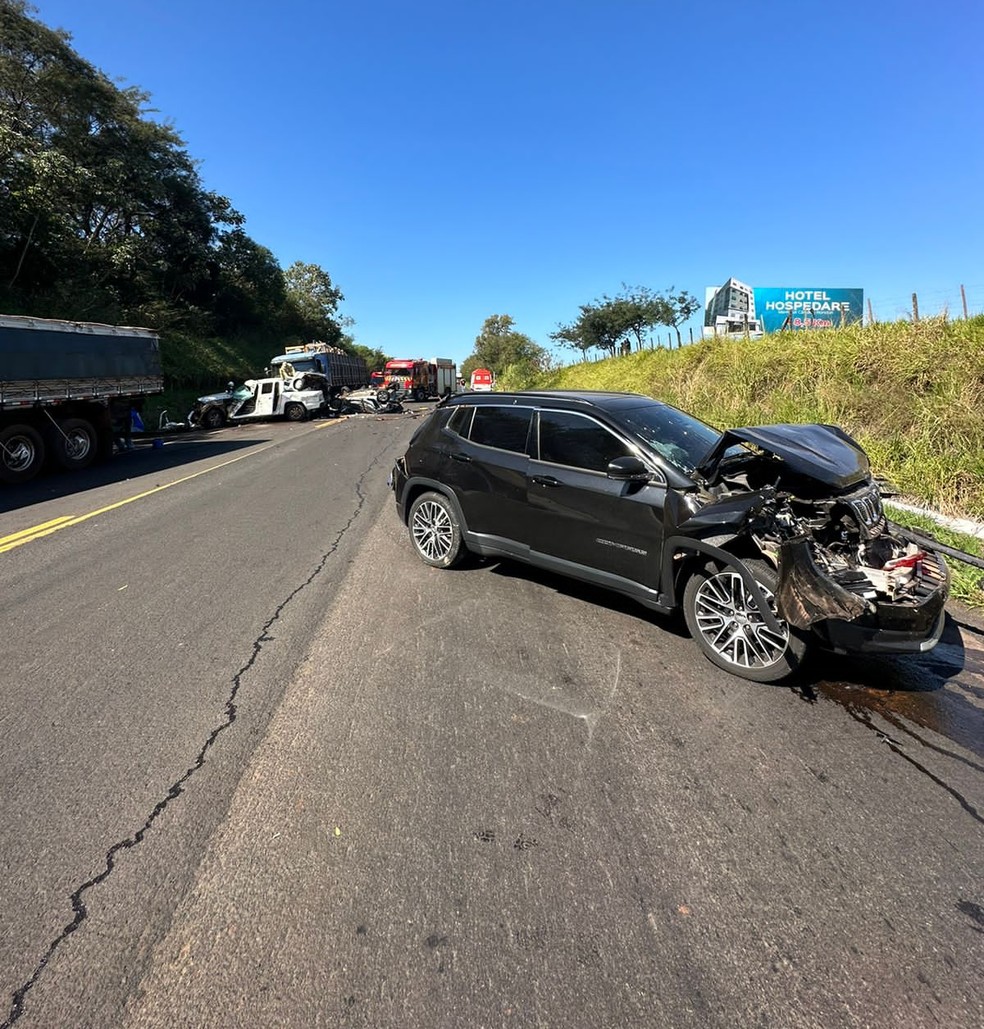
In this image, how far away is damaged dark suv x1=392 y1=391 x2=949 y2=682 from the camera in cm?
316

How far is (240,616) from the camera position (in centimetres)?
464

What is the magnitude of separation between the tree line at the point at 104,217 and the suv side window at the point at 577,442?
2535 centimetres

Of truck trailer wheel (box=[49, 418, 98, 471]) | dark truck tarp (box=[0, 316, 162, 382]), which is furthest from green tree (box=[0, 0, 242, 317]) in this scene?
truck trailer wheel (box=[49, 418, 98, 471])

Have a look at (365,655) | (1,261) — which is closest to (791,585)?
(365,655)

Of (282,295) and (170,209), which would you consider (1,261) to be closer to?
(170,209)

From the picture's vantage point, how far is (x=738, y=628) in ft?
11.7

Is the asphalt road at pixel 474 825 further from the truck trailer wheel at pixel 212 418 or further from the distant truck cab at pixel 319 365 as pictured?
the distant truck cab at pixel 319 365

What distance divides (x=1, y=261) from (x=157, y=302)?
916cm

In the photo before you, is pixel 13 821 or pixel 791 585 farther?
pixel 791 585

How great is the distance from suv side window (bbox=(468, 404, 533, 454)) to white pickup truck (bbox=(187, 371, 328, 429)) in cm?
2207

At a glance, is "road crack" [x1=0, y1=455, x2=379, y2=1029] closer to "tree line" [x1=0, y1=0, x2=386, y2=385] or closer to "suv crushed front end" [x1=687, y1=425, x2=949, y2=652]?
"suv crushed front end" [x1=687, y1=425, x2=949, y2=652]

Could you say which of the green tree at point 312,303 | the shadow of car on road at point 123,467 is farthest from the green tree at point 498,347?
the shadow of car on road at point 123,467

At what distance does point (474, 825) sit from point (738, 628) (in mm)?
2043

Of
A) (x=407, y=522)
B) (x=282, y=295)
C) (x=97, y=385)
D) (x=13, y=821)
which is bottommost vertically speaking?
(x=13, y=821)
